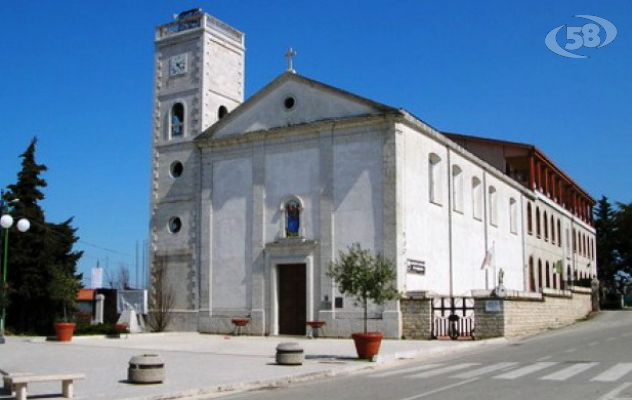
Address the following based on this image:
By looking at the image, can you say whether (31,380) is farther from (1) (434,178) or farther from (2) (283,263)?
(1) (434,178)

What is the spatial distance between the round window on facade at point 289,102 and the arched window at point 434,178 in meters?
6.76

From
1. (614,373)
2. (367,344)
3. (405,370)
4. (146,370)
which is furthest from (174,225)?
(614,373)

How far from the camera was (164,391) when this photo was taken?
44.1 ft

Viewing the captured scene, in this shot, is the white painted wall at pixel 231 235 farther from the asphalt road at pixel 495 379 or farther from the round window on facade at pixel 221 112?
the asphalt road at pixel 495 379

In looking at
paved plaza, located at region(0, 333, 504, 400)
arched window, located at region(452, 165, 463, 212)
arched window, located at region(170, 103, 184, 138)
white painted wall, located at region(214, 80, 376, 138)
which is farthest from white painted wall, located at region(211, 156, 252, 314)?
arched window, located at region(452, 165, 463, 212)

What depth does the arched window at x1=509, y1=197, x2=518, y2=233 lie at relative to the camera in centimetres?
4728

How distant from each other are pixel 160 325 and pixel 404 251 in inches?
520

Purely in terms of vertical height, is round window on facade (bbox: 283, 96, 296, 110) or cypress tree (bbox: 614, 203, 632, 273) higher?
round window on facade (bbox: 283, 96, 296, 110)

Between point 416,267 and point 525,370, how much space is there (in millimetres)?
14770

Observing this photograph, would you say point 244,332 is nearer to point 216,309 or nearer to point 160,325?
point 216,309

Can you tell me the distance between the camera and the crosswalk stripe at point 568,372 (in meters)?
14.5

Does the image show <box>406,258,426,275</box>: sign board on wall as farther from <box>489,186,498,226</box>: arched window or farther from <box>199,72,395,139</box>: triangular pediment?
<box>489,186,498,226</box>: arched window

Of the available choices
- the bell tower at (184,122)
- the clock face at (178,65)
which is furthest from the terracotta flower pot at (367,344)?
the clock face at (178,65)

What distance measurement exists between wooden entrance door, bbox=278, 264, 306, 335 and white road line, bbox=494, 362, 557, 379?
15607 mm
